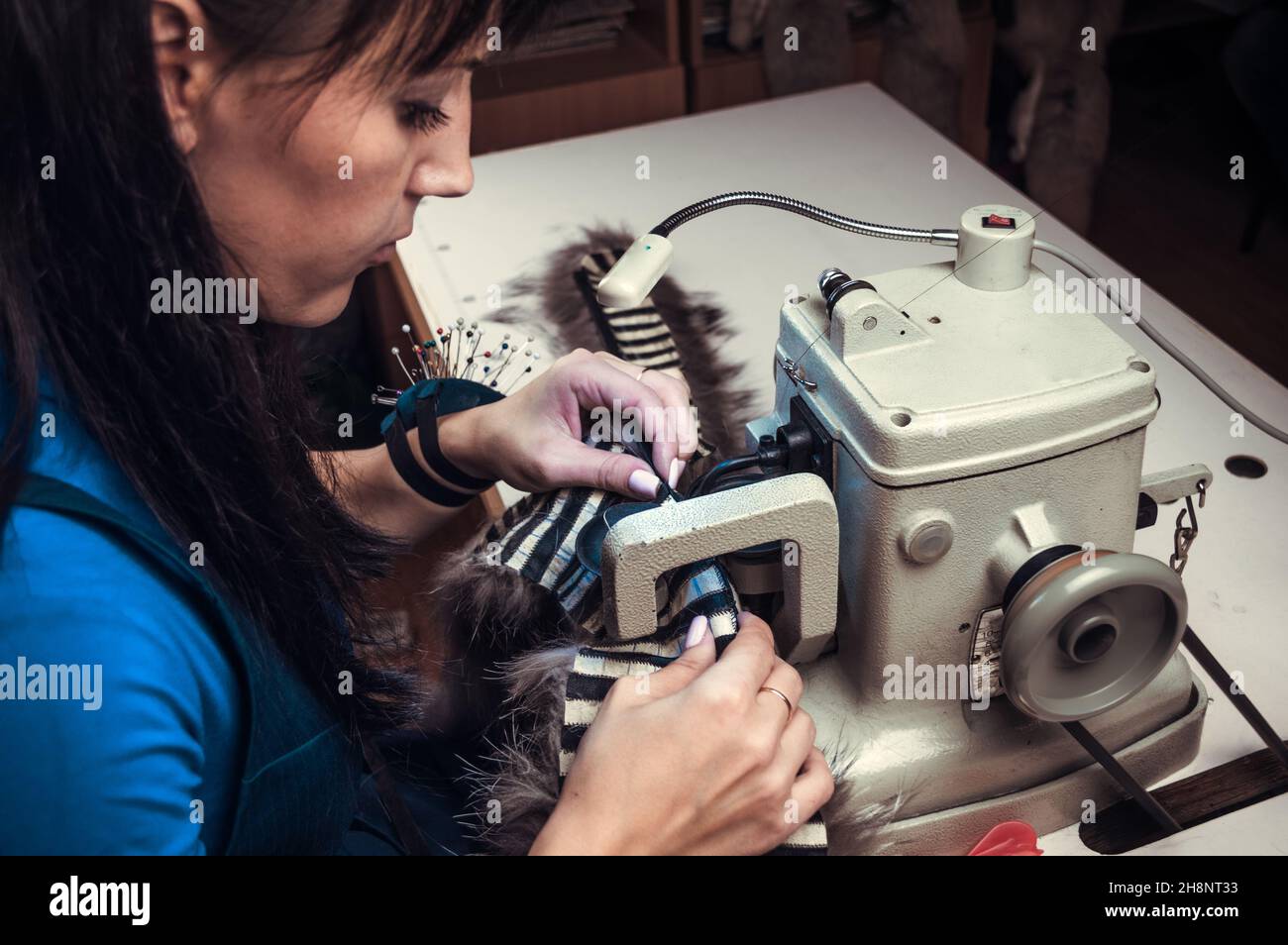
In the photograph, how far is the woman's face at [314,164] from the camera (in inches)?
27.4

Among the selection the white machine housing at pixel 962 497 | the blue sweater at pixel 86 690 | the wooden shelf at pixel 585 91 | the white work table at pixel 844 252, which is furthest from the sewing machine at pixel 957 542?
the wooden shelf at pixel 585 91

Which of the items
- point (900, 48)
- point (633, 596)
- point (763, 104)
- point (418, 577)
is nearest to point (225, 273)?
point (633, 596)

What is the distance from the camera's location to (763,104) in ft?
6.68

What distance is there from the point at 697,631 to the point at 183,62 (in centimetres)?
49

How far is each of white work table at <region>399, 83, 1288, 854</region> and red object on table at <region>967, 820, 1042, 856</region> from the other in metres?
0.04

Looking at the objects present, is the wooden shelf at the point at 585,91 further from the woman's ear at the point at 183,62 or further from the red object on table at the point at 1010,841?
the red object on table at the point at 1010,841

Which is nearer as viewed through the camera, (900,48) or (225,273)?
(225,273)

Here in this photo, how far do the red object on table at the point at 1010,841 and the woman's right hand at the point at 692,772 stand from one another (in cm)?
19

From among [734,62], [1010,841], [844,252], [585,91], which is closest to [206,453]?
[1010,841]

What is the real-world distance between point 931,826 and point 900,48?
1.84 metres

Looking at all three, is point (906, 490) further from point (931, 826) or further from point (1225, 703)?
point (1225, 703)

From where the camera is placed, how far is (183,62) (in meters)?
0.67

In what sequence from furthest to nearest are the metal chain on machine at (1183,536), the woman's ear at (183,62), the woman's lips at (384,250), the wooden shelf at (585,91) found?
the wooden shelf at (585,91) → the metal chain on machine at (1183,536) → the woman's lips at (384,250) → the woman's ear at (183,62)

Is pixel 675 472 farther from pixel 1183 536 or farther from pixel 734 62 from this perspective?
pixel 734 62
